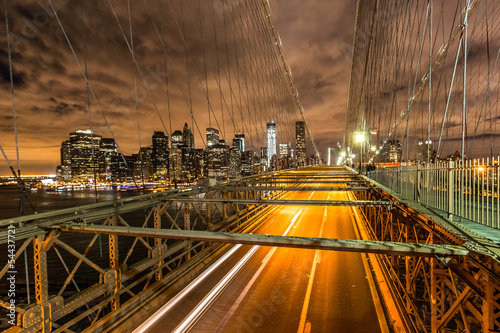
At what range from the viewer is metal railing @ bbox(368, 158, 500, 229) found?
4051 mm

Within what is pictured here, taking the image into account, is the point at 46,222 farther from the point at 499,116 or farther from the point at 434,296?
the point at 499,116

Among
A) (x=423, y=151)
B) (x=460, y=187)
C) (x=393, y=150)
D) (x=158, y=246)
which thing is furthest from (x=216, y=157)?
(x=460, y=187)

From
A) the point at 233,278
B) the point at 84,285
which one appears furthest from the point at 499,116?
the point at 84,285

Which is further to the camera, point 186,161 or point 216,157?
point 216,157

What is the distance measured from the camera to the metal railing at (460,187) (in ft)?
13.3

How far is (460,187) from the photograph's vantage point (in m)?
4.68

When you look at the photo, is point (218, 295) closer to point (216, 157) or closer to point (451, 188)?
point (451, 188)

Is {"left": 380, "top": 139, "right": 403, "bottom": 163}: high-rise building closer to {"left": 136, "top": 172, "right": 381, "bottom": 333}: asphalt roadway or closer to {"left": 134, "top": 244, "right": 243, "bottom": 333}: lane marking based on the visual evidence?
{"left": 136, "top": 172, "right": 381, "bottom": 333}: asphalt roadway

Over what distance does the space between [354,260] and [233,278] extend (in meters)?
4.93

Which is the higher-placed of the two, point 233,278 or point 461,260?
point 461,260

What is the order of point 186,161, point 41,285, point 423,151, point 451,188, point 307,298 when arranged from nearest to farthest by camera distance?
point 41,285
point 451,188
point 307,298
point 423,151
point 186,161

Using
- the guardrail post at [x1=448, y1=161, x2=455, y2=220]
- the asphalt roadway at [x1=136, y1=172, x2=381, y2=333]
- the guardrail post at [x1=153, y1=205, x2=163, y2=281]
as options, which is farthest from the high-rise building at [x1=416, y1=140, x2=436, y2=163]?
the guardrail post at [x1=153, y1=205, x2=163, y2=281]

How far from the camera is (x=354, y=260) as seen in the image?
1007 centimetres

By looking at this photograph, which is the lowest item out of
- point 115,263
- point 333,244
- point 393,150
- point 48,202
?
point 48,202
